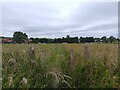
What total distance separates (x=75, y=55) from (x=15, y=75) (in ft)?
3.23

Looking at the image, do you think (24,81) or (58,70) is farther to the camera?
(58,70)

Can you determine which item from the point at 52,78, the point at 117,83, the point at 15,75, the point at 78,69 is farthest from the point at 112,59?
the point at 15,75

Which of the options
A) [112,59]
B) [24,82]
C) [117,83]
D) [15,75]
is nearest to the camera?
[24,82]

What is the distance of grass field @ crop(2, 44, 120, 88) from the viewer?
3229mm

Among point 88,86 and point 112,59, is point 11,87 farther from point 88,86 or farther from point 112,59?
point 112,59

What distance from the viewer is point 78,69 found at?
346 cm

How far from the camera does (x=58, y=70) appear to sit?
3379mm

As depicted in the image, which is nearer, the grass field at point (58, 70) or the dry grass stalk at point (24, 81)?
the dry grass stalk at point (24, 81)

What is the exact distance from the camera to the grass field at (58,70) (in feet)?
10.6

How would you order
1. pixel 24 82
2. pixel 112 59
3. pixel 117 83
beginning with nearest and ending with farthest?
pixel 24 82 → pixel 117 83 → pixel 112 59

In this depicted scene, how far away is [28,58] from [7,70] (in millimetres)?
Answer: 351

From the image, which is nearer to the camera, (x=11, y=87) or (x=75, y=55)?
(x=11, y=87)

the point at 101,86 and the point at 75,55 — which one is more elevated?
the point at 75,55

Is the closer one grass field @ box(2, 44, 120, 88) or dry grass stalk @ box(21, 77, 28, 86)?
dry grass stalk @ box(21, 77, 28, 86)
